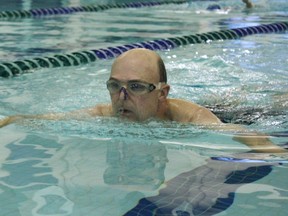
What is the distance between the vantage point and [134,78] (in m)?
3.19

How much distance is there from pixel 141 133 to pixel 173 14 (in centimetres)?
864

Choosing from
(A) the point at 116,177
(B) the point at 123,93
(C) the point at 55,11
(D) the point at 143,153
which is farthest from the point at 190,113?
(C) the point at 55,11

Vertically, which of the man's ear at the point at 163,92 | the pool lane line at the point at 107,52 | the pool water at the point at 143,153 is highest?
the man's ear at the point at 163,92

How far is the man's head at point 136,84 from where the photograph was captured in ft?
10.4

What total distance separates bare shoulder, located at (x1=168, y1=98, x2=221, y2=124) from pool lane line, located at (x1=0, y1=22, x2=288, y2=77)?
2.34 meters

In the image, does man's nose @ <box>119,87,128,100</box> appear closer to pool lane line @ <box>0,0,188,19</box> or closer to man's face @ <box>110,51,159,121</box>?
man's face @ <box>110,51,159,121</box>

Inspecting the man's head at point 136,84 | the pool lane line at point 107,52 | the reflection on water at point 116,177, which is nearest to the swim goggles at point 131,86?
the man's head at point 136,84

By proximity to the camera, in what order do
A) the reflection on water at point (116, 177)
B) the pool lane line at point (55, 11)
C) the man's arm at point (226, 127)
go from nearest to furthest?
the reflection on water at point (116, 177) → the man's arm at point (226, 127) → the pool lane line at point (55, 11)

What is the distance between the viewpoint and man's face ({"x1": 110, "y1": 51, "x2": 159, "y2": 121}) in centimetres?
319

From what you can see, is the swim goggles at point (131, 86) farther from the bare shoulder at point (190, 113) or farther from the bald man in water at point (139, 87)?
the bare shoulder at point (190, 113)

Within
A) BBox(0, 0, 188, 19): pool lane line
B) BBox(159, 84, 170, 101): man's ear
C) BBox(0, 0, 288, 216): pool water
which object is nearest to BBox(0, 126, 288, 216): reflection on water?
BBox(0, 0, 288, 216): pool water

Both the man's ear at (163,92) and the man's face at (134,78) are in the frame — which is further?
the man's ear at (163,92)

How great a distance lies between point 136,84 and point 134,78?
0.11ft

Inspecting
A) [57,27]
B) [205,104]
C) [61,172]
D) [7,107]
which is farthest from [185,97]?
[57,27]
